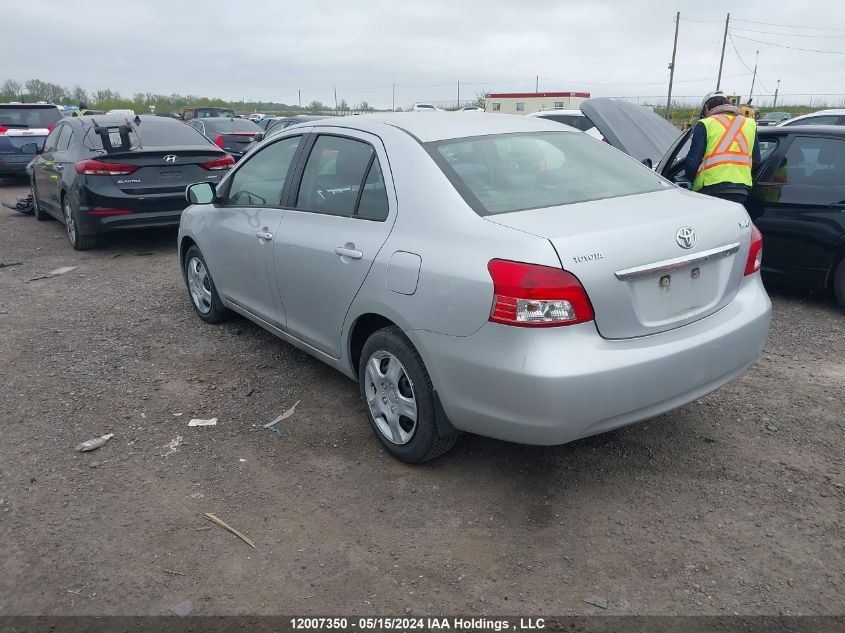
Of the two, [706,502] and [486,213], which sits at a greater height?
[486,213]

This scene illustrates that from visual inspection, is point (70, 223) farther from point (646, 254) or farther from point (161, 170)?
point (646, 254)

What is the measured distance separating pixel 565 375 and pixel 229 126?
1653 cm

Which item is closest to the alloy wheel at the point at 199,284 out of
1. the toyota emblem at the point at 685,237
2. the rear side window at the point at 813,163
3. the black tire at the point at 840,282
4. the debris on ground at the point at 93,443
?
the debris on ground at the point at 93,443

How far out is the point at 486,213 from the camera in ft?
10.1

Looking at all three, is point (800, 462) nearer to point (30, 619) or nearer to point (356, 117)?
point (356, 117)

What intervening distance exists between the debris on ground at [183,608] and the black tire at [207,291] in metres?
3.15

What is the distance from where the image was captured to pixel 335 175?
3947 millimetres

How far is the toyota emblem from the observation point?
9.71 ft

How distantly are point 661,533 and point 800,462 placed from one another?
1035mm

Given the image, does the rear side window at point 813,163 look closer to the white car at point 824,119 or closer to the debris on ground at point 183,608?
the white car at point 824,119

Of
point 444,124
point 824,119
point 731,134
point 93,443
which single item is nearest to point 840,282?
point 731,134

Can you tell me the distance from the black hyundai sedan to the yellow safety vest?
5937 mm

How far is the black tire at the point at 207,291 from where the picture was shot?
553 centimetres

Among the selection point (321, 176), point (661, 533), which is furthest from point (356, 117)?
point (661, 533)
